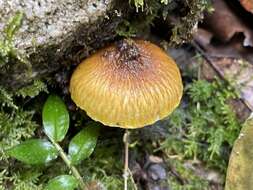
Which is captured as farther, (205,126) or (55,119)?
(205,126)

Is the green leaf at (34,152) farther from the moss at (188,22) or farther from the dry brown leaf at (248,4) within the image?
the dry brown leaf at (248,4)

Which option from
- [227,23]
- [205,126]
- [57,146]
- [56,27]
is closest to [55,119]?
[57,146]

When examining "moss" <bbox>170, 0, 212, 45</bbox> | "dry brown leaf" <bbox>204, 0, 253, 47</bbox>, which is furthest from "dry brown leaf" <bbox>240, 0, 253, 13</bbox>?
"moss" <bbox>170, 0, 212, 45</bbox>

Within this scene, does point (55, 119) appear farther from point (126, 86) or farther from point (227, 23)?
point (227, 23)

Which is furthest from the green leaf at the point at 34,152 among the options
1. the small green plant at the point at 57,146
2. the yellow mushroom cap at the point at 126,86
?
the yellow mushroom cap at the point at 126,86

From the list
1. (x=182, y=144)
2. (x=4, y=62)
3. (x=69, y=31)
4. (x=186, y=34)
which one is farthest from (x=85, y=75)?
(x=182, y=144)

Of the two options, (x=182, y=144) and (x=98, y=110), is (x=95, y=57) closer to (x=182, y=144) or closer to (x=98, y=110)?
(x=98, y=110)
